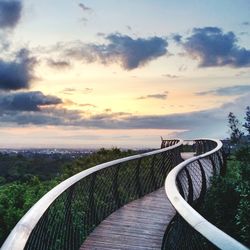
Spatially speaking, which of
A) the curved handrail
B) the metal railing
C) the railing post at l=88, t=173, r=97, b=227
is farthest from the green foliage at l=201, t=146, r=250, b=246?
the curved handrail

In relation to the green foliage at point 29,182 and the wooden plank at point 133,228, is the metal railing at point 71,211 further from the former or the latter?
the green foliage at point 29,182

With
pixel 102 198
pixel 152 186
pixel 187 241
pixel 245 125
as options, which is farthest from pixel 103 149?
pixel 187 241

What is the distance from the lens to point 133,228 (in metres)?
8.88

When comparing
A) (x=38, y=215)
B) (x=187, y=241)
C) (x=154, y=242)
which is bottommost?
(x=154, y=242)

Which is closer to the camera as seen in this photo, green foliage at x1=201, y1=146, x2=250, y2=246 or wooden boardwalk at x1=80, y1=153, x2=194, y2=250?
wooden boardwalk at x1=80, y1=153, x2=194, y2=250

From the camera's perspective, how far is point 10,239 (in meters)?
3.27

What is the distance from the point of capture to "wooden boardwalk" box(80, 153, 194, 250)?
7.82m

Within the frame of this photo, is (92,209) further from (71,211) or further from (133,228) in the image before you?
(71,211)

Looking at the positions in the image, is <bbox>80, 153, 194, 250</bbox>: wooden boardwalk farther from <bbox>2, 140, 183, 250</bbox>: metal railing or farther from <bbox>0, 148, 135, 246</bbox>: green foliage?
<bbox>0, 148, 135, 246</bbox>: green foliage

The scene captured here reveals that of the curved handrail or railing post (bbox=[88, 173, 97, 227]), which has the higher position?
the curved handrail

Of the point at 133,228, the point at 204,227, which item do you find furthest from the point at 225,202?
the point at 204,227

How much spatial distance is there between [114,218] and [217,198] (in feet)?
16.8

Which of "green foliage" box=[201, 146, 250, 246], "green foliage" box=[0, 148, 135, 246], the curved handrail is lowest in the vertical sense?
"green foliage" box=[0, 148, 135, 246]

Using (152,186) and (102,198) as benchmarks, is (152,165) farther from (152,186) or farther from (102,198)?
(102,198)
